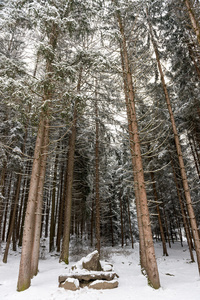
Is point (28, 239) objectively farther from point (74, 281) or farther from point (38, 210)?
point (74, 281)

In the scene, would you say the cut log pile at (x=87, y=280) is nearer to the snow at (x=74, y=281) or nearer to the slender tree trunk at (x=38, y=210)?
the snow at (x=74, y=281)

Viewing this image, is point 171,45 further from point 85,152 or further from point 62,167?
point 62,167

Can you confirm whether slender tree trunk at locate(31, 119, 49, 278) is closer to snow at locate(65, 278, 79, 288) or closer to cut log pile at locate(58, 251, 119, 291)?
cut log pile at locate(58, 251, 119, 291)

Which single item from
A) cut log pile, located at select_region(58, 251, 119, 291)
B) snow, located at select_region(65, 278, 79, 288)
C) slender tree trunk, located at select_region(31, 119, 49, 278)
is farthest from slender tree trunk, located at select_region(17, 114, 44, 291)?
snow, located at select_region(65, 278, 79, 288)

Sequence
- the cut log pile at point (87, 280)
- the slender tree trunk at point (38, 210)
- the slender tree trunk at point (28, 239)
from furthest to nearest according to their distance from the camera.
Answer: the slender tree trunk at point (38, 210) → the cut log pile at point (87, 280) → the slender tree trunk at point (28, 239)

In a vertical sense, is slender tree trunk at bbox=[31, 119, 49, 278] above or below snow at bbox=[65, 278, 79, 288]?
above

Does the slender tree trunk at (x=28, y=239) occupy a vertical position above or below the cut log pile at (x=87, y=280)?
above

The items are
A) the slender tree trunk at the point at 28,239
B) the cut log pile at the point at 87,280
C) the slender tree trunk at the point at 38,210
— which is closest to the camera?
the slender tree trunk at the point at 28,239

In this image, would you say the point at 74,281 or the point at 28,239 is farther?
the point at 28,239

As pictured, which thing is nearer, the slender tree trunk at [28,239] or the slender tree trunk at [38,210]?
the slender tree trunk at [28,239]

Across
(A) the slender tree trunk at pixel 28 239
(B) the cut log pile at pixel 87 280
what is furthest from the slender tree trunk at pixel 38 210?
(B) the cut log pile at pixel 87 280

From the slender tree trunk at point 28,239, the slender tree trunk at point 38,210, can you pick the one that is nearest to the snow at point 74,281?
the slender tree trunk at point 28,239

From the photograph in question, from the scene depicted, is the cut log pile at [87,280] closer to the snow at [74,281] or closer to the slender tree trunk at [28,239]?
the snow at [74,281]

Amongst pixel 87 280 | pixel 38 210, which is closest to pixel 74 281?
pixel 87 280
